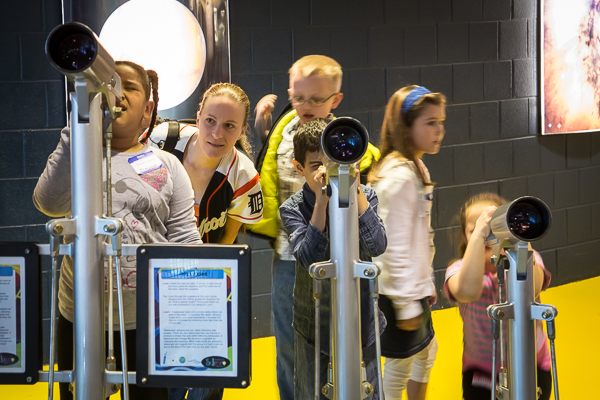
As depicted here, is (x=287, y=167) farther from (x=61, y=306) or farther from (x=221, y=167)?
(x=61, y=306)

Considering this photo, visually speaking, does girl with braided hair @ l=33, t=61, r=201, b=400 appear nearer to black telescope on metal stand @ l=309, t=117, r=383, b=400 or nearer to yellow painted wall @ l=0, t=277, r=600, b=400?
black telescope on metal stand @ l=309, t=117, r=383, b=400

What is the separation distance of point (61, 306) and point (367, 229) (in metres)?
0.71

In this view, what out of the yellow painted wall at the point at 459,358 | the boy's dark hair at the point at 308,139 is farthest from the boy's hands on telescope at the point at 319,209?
the yellow painted wall at the point at 459,358

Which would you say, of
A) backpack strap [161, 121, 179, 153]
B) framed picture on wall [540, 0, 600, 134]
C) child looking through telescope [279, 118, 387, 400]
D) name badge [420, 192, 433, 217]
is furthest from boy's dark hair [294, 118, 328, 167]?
framed picture on wall [540, 0, 600, 134]

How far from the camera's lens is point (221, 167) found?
7.52 feet

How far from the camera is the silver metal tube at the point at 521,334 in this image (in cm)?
98

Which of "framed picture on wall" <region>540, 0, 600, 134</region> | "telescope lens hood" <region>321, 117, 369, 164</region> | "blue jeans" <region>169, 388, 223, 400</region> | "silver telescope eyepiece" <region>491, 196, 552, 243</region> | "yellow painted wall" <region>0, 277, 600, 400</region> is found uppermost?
"framed picture on wall" <region>540, 0, 600, 134</region>

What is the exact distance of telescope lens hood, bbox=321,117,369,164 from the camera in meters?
0.94

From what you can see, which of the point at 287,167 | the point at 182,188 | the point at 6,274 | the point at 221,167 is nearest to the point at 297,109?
the point at 287,167

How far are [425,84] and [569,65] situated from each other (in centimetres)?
116

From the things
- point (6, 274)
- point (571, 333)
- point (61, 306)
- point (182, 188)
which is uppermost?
point (182, 188)

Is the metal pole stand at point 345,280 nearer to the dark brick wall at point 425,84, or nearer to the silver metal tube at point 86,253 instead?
the silver metal tube at point 86,253

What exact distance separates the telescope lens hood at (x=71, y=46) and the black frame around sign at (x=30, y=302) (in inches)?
10.2

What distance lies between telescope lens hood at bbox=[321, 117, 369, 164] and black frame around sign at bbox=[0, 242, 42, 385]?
17.4 inches
